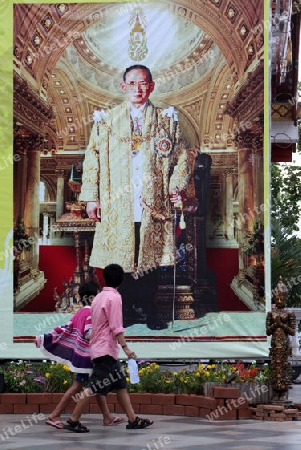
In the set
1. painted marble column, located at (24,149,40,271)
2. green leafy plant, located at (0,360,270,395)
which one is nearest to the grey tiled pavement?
green leafy plant, located at (0,360,270,395)

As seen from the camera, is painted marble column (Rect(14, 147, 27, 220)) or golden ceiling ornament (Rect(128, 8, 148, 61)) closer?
painted marble column (Rect(14, 147, 27, 220))

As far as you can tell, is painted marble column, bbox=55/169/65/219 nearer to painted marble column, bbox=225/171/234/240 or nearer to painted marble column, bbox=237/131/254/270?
painted marble column, bbox=225/171/234/240

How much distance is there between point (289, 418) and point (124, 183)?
5011mm

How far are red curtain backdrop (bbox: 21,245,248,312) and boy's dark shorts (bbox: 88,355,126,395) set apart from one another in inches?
190

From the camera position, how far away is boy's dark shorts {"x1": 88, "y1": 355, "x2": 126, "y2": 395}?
34.7 feet

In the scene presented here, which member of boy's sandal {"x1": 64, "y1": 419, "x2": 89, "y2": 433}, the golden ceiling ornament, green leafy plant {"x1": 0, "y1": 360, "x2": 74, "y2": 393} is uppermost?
the golden ceiling ornament

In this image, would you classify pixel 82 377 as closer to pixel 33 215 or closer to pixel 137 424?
pixel 137 424

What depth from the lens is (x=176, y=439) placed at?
9.79m

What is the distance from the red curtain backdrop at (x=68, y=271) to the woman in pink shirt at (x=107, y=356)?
186 inches

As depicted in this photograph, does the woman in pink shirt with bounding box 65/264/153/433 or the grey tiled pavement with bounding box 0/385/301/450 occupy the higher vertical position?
the woman in pink shirt with bounding box 65/264/153/433

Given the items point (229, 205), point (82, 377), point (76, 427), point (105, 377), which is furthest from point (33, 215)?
point (76, 427)

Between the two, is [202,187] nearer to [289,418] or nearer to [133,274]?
[133,274]

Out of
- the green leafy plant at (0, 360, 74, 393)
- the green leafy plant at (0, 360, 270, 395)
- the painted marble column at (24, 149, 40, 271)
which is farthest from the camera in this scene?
the painted marble column at (24, 149, 40, 271)

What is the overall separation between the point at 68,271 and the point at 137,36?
141 inches
